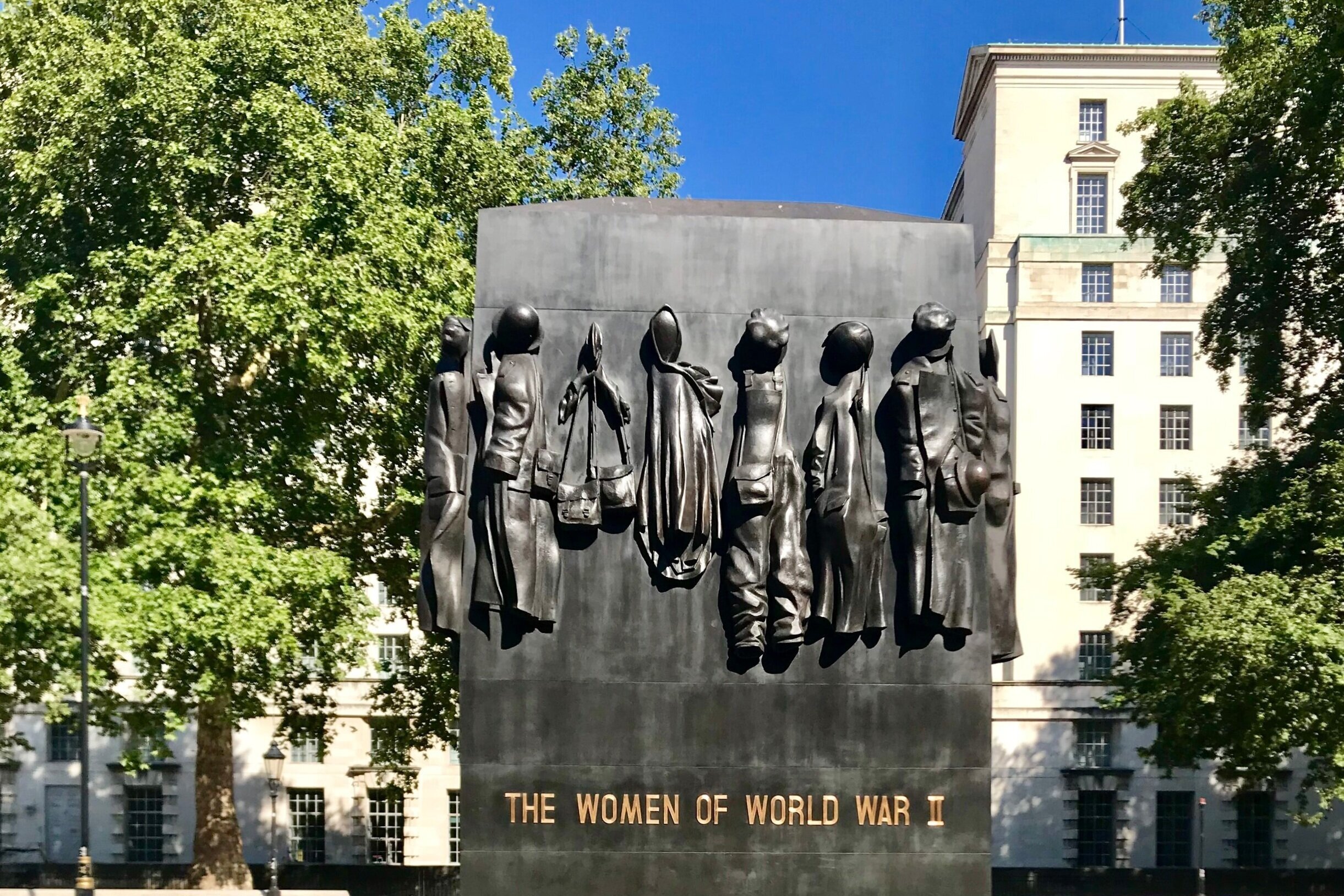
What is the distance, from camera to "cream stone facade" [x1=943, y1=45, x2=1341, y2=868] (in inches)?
2133

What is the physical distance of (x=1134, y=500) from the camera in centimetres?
5528

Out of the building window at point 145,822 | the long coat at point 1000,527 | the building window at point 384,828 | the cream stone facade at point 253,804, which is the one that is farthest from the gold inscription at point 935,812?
the building window at point 145,822

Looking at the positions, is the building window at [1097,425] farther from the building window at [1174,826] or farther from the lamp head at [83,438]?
the lamp head at [83,438]

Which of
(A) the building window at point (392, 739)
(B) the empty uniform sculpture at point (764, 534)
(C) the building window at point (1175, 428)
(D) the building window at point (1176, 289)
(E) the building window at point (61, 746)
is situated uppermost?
(D) the building window at point (1176, 289)

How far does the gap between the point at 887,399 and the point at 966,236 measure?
1.45m

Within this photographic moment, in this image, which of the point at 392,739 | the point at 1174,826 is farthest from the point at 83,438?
the point at 1174,826

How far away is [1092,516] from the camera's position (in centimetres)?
5550

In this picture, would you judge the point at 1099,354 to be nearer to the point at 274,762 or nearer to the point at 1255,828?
the point at 1255,828

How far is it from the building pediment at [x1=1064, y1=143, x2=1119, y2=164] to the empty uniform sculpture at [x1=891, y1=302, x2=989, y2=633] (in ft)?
160

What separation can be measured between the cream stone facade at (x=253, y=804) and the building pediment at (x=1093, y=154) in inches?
1110

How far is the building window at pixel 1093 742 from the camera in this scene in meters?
54.6

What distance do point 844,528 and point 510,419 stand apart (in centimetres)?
253

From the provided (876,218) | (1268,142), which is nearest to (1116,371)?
(1268,142)

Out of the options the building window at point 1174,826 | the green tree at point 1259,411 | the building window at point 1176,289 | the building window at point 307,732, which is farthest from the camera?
the building window at point 1176,289
